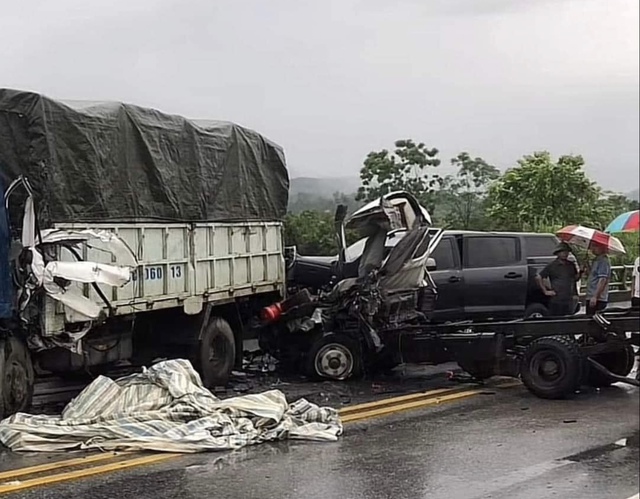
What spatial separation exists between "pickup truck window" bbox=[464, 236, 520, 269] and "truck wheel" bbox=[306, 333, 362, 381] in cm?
Result: 240

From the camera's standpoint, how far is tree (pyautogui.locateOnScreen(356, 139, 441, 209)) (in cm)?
1402

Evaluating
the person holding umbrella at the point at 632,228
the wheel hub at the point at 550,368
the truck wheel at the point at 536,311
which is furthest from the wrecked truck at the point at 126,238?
the person holding umbrella at the point at 632,228

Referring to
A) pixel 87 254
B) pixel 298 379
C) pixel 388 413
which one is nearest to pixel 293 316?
pixel 298 379

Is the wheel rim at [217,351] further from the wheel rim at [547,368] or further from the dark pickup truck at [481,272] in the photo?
the wheel rim at [547,368]

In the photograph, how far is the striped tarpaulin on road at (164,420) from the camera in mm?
→ 8328

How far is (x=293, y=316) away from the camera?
40.4 ft

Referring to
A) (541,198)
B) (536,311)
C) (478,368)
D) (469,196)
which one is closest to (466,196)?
(469,196)

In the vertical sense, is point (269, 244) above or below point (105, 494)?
above

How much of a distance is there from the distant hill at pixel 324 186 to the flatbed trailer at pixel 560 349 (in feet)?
10.1

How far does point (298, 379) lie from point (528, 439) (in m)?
3.76

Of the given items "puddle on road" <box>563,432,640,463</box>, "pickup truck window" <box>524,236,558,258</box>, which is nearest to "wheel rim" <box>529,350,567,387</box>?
"puddle on road" <box>563,432,640,463</box>

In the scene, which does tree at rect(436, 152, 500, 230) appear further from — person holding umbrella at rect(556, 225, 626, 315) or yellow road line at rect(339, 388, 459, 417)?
yellow road line at rect(339, 388, 459, 417)

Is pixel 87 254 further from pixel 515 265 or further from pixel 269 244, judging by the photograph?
pixel 515 265

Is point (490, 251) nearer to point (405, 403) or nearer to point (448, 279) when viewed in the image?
point (448, 279)
